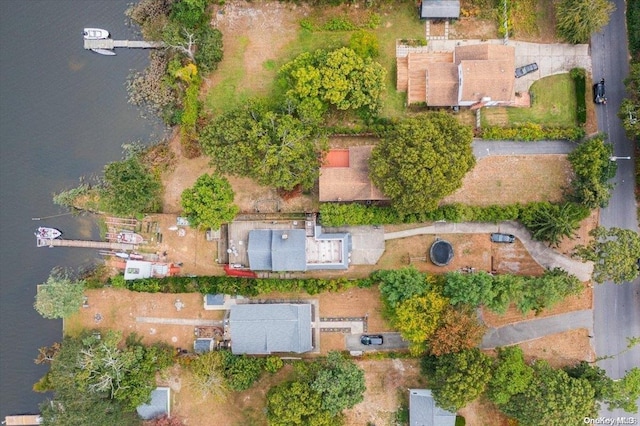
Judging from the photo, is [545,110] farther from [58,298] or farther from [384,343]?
Answer: [58,298]

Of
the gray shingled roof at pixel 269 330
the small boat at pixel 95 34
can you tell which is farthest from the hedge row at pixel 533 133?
the small boat at pixel 95 34

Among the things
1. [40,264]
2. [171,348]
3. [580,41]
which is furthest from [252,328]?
[580,41]

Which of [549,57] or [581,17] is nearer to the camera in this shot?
[581,17]

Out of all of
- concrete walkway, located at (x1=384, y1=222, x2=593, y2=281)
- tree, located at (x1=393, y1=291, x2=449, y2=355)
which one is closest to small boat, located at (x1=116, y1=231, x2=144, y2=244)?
concrete walkway, located at (x1=384, y1=222, x2=593, y2=281)

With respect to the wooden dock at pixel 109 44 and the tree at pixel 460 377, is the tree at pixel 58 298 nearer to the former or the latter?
the wooden dock at pixel 109 44

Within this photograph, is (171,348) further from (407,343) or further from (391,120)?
(391,120)

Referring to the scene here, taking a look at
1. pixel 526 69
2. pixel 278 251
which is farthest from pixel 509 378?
pixel 526 69
